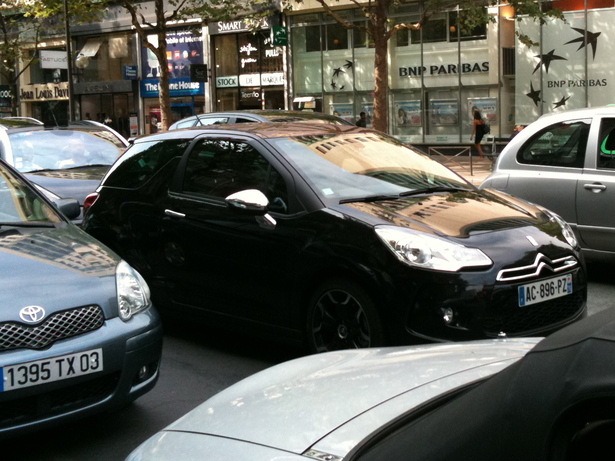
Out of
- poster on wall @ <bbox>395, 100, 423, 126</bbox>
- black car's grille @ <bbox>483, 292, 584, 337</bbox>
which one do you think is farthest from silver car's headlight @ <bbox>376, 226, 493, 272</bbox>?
poster on wall @ <bbox>395, 100, 423, 126</bbox>

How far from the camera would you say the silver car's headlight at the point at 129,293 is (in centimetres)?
429

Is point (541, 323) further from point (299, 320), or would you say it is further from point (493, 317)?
point (299, 320)

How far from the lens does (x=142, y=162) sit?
6613 millimetres

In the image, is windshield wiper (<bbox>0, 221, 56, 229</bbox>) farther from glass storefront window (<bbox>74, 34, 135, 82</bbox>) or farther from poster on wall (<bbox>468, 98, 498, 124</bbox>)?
glass storefront window (<bbox>74, 34, 135, 82</bbox>)

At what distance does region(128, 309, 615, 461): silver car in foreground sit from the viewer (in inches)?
55.8

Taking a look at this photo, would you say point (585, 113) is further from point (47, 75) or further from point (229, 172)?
point (47, 75)

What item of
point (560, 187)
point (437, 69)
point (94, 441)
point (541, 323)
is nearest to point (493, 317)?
point (541, 323)

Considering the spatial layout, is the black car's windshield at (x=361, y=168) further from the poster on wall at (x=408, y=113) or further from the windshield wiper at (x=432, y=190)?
the poster on wall at (x=408, y=113)

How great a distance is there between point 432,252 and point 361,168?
118 centimetres

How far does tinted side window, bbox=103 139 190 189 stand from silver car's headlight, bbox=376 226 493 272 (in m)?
2.16

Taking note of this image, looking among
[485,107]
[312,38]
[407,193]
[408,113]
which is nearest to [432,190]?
[407,193]

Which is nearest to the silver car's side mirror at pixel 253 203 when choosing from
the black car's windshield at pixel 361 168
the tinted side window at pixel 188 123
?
the black car's windshield at pixel 361 168

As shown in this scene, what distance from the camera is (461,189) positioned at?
584 centimetres

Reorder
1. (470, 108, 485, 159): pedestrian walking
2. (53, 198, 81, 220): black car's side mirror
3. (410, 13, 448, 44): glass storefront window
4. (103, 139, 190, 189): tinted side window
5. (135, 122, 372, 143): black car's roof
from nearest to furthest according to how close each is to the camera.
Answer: (53, 198, 81, 220): black car's side mirror < (135, 122, 372, 143): black car's roof < (103, 139, 190, 189): tinted side window < (470, 108, 485, 159): pedestrian walking < (410, 13, 448, 44): glass storefront window
